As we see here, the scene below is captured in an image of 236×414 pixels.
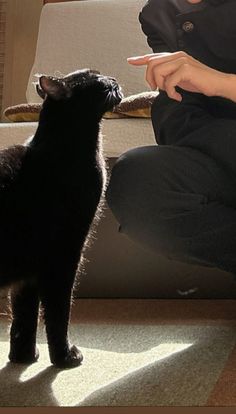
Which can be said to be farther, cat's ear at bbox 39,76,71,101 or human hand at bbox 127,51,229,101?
cat's ear at bbox 39,76,71,101

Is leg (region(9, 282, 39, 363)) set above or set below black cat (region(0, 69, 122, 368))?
below

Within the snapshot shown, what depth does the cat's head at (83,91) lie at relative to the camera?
2.78 ft

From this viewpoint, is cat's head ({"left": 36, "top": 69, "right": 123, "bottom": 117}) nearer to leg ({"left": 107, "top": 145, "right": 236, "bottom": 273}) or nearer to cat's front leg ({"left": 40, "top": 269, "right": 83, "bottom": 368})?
leg ({"left": 107, "top": 145, "right": 236, "bottom": 273})

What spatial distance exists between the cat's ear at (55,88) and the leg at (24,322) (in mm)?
255

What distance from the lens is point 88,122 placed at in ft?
3.04

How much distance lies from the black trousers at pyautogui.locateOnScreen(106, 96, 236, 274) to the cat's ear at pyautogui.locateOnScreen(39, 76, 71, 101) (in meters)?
0.12

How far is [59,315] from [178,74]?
13.4 inches

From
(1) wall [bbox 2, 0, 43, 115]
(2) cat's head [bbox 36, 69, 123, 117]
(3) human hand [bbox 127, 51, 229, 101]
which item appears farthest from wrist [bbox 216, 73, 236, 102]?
(1) wall [bbox 2, 0, 43, 115]

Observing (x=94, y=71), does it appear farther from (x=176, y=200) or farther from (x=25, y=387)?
(x=25, y=387)

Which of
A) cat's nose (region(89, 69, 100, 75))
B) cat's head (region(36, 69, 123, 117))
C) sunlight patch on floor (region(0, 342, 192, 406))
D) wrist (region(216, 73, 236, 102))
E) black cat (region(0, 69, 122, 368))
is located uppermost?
wrist (region(216, 73, 236, 102))

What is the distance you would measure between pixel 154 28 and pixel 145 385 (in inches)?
17.4

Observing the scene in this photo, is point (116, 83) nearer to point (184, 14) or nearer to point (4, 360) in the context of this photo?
point (184, 14)

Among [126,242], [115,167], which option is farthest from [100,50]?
[126,242]

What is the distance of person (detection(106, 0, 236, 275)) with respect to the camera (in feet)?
2.63
